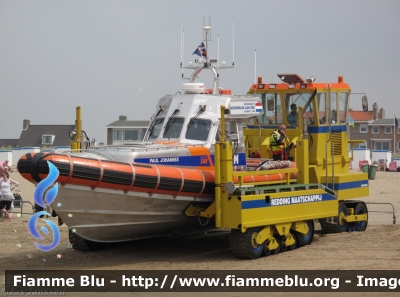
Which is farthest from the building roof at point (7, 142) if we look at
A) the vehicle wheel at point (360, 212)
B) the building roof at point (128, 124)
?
the vehicle wheel at point (360, 212)

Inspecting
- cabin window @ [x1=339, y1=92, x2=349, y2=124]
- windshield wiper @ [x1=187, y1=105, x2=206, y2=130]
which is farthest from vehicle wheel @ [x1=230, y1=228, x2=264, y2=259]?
cabin window @ [x1=339, y1=92, x2=349, y2=124]

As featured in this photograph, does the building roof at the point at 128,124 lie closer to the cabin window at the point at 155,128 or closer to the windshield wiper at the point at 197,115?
the cabin window at the point at 155,128

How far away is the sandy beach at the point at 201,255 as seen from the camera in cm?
1195

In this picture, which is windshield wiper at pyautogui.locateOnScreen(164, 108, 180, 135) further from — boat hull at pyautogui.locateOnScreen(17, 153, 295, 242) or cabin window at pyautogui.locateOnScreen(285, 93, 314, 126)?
cabin window at pyautogui.locateOnScreen(285, 93, 314, 126)

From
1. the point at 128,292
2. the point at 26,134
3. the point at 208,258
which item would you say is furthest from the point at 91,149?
the point at 26,134

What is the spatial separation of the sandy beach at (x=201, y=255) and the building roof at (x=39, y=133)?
2085 inches

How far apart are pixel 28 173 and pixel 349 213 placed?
25.5ft

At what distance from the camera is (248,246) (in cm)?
1249

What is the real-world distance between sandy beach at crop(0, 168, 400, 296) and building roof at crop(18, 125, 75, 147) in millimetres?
52967

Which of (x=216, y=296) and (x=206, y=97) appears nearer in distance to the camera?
(x=216, y=296)

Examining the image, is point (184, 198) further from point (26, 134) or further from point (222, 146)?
point (26, 134)

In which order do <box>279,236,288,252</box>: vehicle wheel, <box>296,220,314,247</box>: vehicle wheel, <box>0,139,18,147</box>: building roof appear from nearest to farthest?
<box>279,236,288,252</box>: vehicle wheel → <box>296,220,314,247</box>: vehicle wheel → <box>0,139,18,147</box>: building roof

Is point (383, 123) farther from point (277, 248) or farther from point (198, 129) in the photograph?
point (277, 248)

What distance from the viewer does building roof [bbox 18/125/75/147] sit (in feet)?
226
